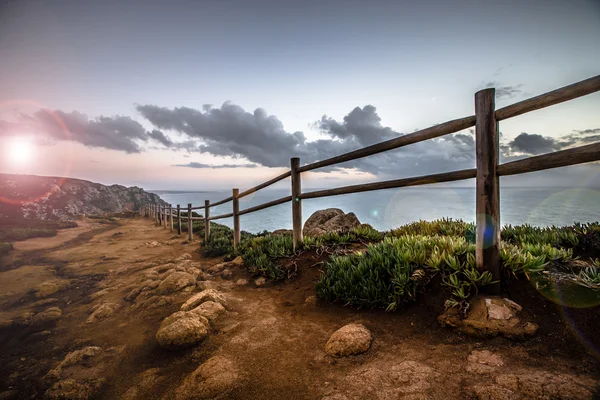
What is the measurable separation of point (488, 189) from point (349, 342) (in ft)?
6.50

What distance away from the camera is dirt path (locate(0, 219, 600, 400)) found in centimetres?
162

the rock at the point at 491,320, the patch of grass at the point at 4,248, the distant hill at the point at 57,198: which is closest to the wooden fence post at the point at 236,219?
the rock at the point at 491,320

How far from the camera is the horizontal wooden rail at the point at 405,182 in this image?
262 centimetres

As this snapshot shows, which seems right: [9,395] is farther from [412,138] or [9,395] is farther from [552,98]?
[552,98]

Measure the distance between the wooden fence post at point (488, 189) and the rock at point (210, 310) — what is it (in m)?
3.02

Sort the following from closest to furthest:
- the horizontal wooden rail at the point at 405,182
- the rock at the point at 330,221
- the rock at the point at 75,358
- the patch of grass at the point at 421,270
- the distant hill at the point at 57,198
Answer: the rock at the point at 75,358, the patch of grass at the point at 421,270, the horizontal wooden rail at the point at 405,182, the rock at the point at 330,221, the distant hill at the point at 57,198

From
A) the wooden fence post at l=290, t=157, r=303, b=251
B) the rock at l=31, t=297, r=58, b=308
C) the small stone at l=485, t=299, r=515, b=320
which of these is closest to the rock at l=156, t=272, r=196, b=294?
the rock at l=31, t=297, r=58, b=308

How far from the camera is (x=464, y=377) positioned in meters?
1.64

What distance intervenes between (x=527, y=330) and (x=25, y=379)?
4301 mm

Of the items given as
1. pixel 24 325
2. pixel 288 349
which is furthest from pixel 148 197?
pixel 288 349

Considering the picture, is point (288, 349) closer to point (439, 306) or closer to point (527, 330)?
point (439, 306)

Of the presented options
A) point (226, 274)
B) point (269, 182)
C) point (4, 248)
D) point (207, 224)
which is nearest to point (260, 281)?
point (226, 274)

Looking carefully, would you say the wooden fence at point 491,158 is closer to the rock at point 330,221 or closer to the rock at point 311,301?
the rock at point 311,301

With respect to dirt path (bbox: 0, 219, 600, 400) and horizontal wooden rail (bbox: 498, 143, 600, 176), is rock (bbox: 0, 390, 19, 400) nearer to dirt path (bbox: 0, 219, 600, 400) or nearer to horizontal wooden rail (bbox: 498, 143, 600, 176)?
dirt path (bbox: 0, 219, 600, 400)
